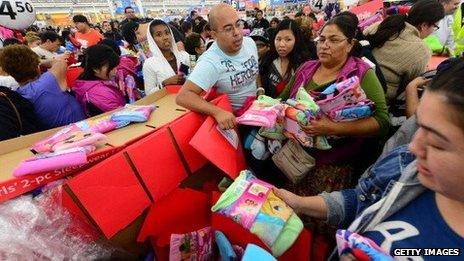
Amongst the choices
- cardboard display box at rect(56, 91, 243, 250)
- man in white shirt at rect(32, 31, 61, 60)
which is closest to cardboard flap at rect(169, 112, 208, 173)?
cardboard display box at rect(56, 91, 243, 250)

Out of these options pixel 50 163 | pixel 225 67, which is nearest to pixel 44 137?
pixel 50 163

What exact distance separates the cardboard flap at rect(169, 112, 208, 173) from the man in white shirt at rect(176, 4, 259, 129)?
0.23 ft

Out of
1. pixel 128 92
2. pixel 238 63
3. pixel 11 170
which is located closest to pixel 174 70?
pixel 128 92

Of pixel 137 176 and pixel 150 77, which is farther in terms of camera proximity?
pixel 150 77

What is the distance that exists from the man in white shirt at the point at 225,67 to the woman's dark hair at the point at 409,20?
0.92 m

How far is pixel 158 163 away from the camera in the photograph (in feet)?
4.56

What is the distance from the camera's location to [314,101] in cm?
144

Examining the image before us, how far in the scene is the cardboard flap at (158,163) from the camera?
Answer: 1324 mm

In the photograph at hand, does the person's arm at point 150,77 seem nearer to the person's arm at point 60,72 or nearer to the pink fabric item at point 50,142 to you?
the person's arm at point 60,72

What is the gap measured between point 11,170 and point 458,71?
155cm

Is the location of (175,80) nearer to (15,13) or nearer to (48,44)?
(15,13)

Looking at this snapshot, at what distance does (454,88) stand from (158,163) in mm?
1153

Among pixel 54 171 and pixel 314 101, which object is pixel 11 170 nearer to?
pixel 54 171

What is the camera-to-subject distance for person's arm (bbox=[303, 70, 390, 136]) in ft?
4.72
